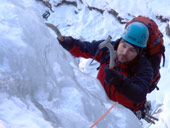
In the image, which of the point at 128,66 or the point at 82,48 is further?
the point at 82,48

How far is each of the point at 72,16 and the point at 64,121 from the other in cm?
1030

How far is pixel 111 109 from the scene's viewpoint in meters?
1.58

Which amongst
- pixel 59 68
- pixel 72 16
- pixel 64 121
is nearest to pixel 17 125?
pixel 64 121

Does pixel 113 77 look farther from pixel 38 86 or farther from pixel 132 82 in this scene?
pixel 38 86

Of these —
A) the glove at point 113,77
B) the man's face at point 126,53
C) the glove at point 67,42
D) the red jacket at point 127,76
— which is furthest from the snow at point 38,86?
the glove at point 67,42

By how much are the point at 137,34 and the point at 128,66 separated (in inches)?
13.7

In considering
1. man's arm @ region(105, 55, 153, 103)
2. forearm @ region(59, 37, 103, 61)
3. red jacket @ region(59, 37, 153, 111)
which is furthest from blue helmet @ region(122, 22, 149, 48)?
forearm @ region(59, 37, 103, 61)

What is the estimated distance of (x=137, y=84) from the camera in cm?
188

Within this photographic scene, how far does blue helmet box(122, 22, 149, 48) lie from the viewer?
2.09 metres

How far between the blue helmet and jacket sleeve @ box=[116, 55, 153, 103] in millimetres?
222

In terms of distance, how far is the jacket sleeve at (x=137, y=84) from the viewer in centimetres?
180

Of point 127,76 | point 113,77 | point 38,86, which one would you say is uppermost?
point 38,86

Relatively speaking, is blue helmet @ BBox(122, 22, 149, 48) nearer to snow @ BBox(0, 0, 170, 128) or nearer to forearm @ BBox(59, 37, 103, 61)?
forearm @ BBox(59, 37, 103, 61)

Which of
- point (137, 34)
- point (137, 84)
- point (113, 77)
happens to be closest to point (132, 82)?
point (137, 84)
